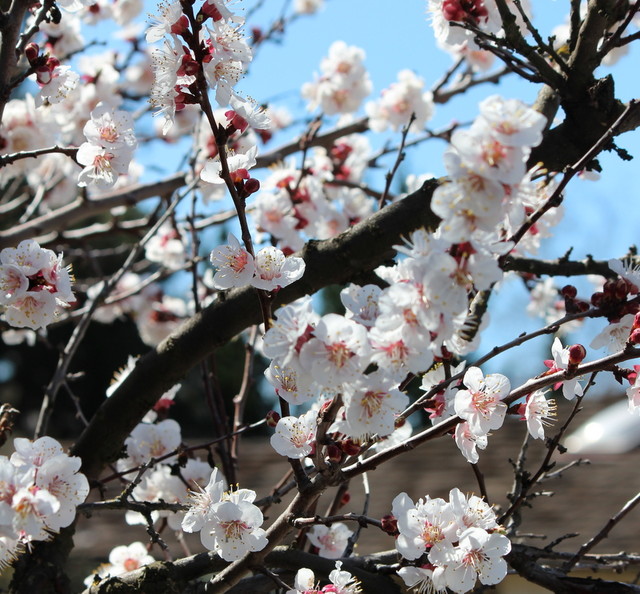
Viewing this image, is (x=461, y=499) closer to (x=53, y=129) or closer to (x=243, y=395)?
(x=243, y=395)

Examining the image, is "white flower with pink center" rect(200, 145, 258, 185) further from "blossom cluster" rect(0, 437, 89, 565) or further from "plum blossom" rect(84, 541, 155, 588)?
"plum blossom" rect(84, 541, 155, 588)

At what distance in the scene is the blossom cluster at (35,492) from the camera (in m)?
1.23

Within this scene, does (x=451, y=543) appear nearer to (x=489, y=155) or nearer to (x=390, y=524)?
(x=390, y=524)

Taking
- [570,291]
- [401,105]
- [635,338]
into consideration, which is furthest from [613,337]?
[401,105]

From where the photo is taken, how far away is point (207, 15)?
4.65 feet

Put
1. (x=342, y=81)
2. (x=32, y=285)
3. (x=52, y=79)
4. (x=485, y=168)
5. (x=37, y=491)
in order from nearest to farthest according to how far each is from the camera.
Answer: (x=485, y=168), (x=37, y=491), (x=32, y=285), (x=52, y=79), (x=342, y=81)

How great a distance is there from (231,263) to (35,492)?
→ 518mm

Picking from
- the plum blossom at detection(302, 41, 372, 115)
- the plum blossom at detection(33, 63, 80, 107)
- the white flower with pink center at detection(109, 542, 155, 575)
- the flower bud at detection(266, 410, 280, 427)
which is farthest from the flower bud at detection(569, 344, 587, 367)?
the plum blossom at detection(302, 41, 372, 115)

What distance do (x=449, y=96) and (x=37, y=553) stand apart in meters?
2.80

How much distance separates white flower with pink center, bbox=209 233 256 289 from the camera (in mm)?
1422

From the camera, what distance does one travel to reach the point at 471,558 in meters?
1.43

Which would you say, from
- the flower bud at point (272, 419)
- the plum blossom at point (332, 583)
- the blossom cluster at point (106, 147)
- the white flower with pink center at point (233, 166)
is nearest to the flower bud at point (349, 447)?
the flower bud at point (272, 419)

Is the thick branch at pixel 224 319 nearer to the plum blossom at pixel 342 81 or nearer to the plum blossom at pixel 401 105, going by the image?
the plum blossom at pixel 401 105

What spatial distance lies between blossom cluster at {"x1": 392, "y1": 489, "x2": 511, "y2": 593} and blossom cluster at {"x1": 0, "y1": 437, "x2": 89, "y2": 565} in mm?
597
